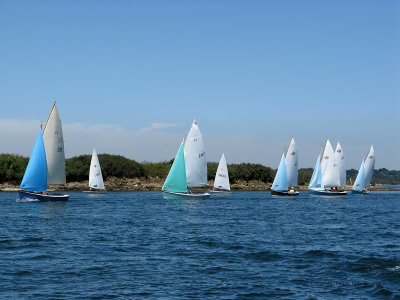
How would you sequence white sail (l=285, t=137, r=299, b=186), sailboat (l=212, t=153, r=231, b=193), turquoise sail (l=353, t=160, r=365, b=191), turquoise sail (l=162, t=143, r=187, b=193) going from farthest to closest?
turquoise sail (l=353, t=160, r=365, b=191), sailboat (l=212, t=153, r=231, b=193), white sail (l=285, t=137, r=299, b=186), turquoise sail (l=162, t=143, r=187, b=193)

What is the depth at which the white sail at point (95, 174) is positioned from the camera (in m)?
90.6

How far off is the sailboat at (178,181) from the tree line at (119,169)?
4479cm

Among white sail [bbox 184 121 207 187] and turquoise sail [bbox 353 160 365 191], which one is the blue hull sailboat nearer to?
white sail [bbox 184 121 207 187]

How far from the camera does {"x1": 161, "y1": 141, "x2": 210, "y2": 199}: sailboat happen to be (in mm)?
66562

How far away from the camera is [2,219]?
42.2 meters

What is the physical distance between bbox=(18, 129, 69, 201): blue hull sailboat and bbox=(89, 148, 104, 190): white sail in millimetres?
32822

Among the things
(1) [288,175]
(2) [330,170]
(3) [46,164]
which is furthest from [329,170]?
(3) [46,164]

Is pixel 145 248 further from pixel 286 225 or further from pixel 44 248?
pixel 286 225

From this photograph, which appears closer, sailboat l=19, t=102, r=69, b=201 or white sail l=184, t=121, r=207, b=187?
sailboat l=19, t=102, r=69, b=201

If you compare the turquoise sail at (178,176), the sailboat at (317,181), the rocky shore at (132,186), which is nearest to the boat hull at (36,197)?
the turquoise sail at (178,176)

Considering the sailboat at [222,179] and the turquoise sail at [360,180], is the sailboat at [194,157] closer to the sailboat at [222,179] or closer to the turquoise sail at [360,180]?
the sailboat at [222,179]

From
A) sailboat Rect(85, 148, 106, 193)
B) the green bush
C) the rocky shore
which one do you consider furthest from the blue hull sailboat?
the green bush

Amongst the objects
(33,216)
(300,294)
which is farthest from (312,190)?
(300,294)

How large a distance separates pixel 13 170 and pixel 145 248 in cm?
8107
